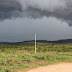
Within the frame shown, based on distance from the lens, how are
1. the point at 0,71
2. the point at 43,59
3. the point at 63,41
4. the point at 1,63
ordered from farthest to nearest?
the point at 63,41 < the point at 43,59 < the point at 1,63 < the point at 0,71

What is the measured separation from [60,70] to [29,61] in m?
4.56

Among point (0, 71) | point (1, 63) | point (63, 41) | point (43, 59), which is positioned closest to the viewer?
point (0, 71)

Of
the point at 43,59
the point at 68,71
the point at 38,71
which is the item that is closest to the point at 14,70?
the point at 38,71

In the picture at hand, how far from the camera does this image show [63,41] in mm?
135500

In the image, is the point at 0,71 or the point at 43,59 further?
the point at 43,59

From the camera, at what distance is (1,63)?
1545 centimetres

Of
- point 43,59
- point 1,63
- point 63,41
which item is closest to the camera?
point 1,63

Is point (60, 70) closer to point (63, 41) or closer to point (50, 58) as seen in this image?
point (50, 58)

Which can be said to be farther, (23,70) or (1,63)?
(1,63)

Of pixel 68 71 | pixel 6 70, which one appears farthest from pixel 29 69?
pixel 68 71

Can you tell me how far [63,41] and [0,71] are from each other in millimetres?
126151

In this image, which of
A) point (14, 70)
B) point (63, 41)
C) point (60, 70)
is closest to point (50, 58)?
point (60, 70)

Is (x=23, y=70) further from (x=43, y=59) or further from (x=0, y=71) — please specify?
(x=43, y=59)

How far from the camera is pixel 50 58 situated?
57.5 ft
